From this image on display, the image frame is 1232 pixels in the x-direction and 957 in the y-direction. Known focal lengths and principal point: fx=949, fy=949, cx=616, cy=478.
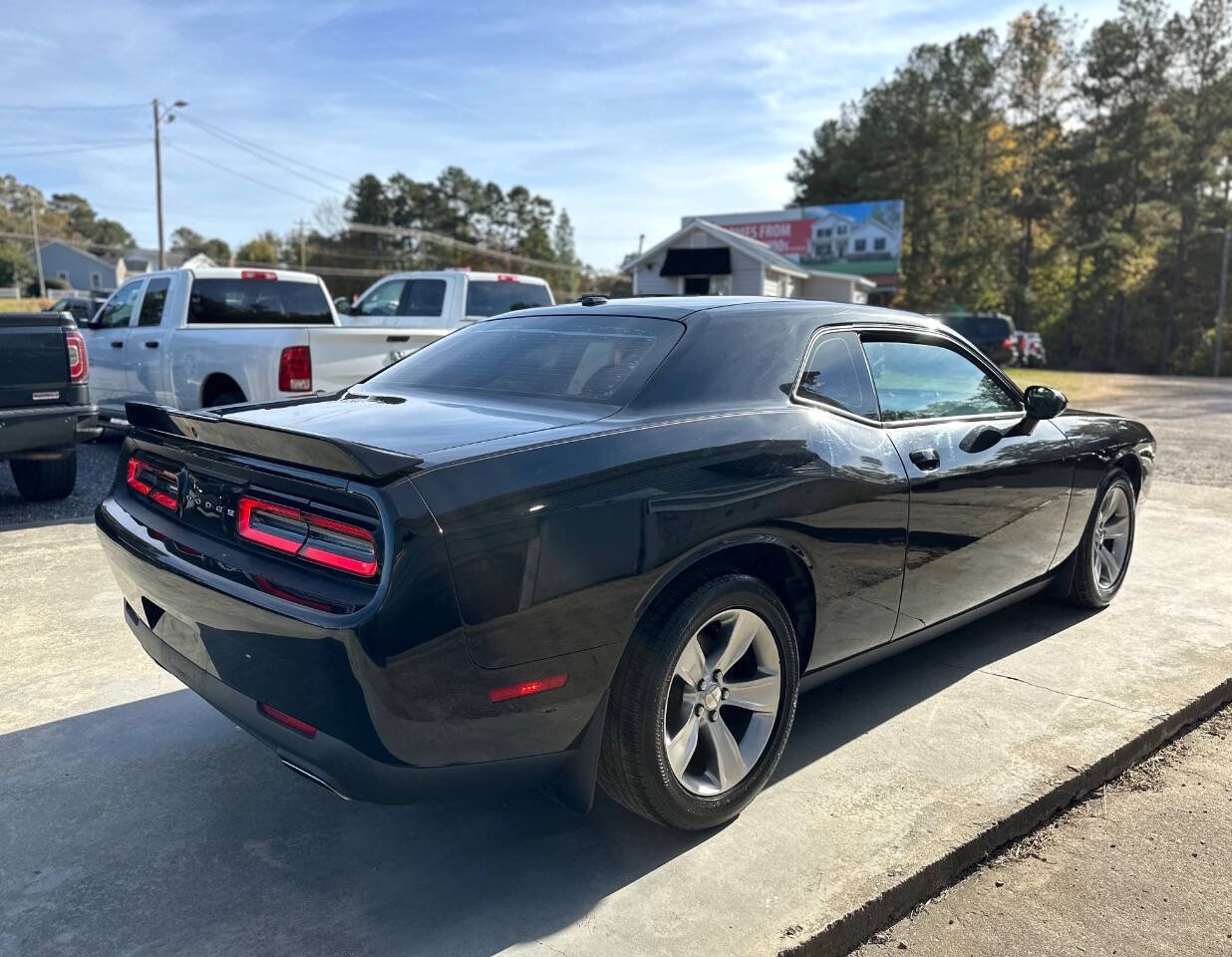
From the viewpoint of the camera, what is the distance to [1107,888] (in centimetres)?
266

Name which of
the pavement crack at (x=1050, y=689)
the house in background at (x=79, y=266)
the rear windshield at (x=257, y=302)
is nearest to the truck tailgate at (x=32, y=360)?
the rear windshield at (x=257, y=302)

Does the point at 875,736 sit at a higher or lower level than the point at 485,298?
lower

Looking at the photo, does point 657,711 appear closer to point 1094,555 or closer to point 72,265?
point 1094,555

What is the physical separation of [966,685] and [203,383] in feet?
23.1

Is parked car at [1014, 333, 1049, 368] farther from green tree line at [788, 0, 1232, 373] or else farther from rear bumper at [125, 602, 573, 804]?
rear bumper at [125, 602, 573, 804]

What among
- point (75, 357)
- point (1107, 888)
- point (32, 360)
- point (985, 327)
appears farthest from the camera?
point (985, 327)

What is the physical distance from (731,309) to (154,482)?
79.5 inches

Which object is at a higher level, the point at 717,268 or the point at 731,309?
the point at 717,268

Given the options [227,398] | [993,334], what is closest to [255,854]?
[227,398]

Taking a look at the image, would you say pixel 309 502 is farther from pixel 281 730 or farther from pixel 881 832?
pixel 881 832

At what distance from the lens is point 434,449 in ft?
7.91

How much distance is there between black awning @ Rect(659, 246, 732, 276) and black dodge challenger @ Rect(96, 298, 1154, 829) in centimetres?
3227

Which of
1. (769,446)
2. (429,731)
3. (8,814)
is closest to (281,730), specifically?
(429,731)

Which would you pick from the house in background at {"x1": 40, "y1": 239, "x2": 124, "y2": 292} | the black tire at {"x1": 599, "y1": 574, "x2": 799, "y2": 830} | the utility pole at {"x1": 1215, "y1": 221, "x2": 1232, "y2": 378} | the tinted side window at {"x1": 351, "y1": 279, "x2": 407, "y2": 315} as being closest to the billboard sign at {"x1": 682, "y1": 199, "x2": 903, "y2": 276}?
the utility pole at {"x1": 1215, "y1": 221, "x2": 1232, "y2": 378}
